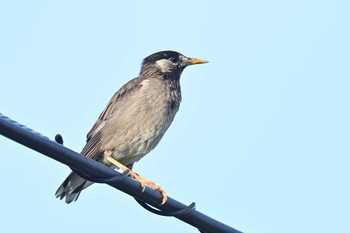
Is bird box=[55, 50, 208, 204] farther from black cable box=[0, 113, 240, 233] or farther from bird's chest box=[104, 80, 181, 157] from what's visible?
black cable box=[0, 113, 240, 233]

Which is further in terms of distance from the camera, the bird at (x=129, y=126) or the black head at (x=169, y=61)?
the black head at (x=169, y=61)

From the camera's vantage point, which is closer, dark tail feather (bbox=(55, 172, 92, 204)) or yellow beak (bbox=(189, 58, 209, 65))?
dark tail feather (bbox=(55, 172, 92, 204))

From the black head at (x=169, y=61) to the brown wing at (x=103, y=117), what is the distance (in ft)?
1.52

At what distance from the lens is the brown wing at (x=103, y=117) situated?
902 centimetres

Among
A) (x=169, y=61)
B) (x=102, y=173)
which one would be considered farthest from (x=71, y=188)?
(x=102, y=173)

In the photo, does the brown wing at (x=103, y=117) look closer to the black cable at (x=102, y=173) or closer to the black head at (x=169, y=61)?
the black head at (x=169, y=61)

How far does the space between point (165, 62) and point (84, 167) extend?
5.22 m

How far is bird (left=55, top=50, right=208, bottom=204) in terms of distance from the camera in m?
8.88

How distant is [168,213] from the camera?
563 cm

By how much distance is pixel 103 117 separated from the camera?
9.38 metres

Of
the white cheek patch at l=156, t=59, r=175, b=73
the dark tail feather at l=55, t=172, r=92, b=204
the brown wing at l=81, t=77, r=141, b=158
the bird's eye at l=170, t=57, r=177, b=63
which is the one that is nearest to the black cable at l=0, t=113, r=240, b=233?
the dark tail feather at l=55, t=172, r=92, b=204

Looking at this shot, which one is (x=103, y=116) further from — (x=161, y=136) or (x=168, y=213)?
(x=168, y=213)

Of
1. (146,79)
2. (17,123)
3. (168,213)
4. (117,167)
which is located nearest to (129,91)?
(146,79)

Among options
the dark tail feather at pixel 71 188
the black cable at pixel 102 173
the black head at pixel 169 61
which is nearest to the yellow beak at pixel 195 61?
the black head at pixel 169 61
